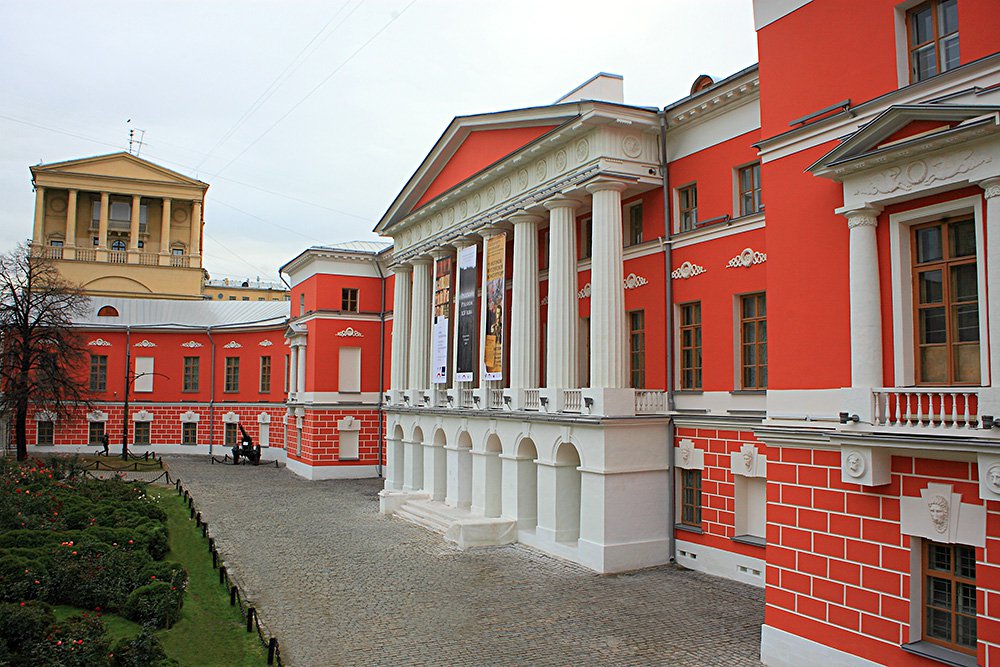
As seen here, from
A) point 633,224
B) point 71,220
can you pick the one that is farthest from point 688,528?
point 71,220

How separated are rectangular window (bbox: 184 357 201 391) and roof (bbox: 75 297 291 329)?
2248 mm

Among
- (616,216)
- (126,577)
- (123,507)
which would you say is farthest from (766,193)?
(123,507)

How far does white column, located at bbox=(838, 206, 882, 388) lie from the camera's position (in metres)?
9.70

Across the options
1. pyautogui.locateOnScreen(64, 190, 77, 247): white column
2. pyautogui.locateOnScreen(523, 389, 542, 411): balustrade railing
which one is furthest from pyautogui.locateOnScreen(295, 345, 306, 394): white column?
pyautogui.locateOnScreen(64, 190, 77, 247): white column

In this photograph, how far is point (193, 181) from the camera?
186 feet

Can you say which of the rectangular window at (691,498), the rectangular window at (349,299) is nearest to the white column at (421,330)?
the rectangular window at (349,299)

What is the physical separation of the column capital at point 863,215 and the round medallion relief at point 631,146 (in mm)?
8758

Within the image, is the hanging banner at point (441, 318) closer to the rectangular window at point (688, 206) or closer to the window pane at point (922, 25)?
the rectangular window at point (688, 206)

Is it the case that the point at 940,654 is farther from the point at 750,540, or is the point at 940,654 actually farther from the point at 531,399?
the point at 531,399

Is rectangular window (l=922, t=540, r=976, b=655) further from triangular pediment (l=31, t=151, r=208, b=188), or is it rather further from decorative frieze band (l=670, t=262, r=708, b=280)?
triangular pediment (l=31, t=151, r=208, b=188)

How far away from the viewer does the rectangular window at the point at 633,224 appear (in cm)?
1945

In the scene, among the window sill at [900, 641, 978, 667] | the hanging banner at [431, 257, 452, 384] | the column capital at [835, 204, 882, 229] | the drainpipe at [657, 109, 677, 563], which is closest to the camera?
the window sill at [900, 641, 978, 667]

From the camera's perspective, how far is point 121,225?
57.2 metres

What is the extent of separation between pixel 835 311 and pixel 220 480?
29690mm
